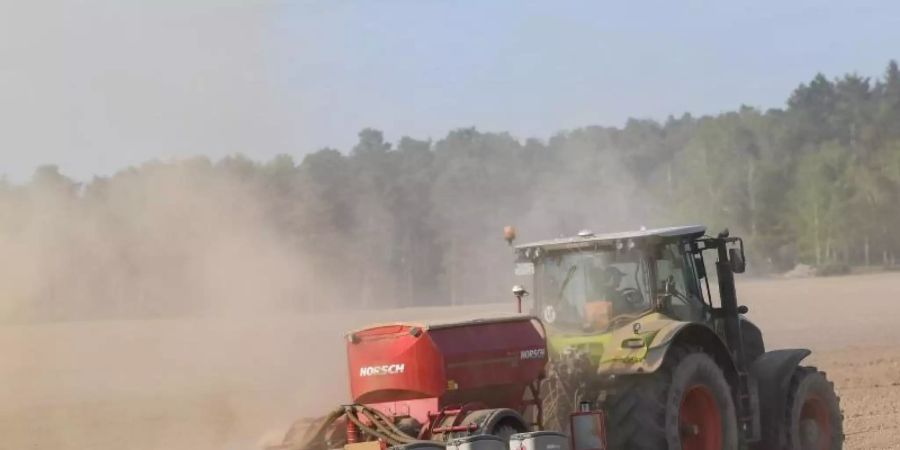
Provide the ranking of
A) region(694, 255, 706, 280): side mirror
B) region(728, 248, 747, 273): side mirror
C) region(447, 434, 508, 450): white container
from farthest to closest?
1. region(694, 255, 706, 280): side mirror
2. region(728, 248, 747, 273): side mirror
3. region(447, 434, 508, 450): white container

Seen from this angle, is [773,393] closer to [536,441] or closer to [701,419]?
[701,419]

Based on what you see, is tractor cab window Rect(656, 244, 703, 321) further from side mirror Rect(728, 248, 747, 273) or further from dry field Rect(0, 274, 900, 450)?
dry field Rect(0, 274, 900, 450)

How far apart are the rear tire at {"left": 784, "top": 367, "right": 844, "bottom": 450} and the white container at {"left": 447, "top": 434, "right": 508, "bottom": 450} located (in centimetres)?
457

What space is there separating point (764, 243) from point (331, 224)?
36716 mm

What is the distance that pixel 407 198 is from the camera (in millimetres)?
34375

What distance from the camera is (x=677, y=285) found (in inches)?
533

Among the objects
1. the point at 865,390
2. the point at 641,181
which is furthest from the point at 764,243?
the point at 865,390

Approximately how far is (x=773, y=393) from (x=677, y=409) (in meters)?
2.22

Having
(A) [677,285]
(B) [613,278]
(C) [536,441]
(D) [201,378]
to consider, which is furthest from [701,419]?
(D) [201,378]

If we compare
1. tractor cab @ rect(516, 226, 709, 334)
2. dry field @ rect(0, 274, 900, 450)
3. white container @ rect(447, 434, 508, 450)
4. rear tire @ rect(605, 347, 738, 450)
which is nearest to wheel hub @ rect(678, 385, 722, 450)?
rear tire @ rect(605, 347, 738, 450)

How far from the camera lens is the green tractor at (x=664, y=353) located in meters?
12.4

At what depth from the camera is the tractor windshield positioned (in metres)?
13.3

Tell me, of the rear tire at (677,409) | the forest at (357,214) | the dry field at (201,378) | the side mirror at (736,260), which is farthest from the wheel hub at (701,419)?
the forest at (357,214)

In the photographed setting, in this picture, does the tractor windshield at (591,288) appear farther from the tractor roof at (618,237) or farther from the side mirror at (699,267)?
the side mirror at (699,267)
